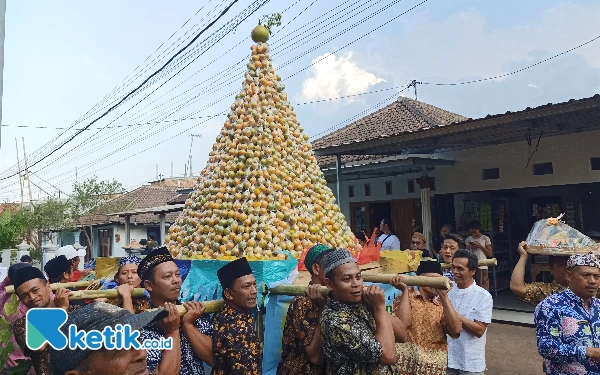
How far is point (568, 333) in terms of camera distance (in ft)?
9.61

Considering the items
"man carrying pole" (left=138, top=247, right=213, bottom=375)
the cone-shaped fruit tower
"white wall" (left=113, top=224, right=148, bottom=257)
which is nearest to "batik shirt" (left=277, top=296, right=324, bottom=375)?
"man carrying pole" (left=138, top=247, right=213, bottom=375)

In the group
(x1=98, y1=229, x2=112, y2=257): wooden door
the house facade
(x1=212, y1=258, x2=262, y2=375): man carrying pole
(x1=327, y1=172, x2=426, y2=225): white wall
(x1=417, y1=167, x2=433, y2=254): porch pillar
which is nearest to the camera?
(x1=212, y1=258, x2=262, y2=375): man carrying pole

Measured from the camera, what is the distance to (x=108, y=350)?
1632 millimetres

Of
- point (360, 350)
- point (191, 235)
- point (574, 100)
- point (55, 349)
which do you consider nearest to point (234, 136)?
point (191, 235)

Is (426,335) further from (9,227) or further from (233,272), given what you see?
(9,227)

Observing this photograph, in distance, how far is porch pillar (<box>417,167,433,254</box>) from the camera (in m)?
10.6

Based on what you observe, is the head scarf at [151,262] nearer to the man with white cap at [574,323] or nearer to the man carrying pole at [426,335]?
the man carrying pole at [426,335]

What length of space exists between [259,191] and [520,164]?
752 cm

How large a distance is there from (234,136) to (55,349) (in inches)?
129

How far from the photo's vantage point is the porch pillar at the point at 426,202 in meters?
10.6

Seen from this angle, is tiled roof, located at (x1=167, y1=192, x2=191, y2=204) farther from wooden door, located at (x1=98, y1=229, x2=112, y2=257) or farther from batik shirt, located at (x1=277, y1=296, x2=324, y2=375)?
batik shirt, located at (x1=277, y1=296, x2=324, y2=375)

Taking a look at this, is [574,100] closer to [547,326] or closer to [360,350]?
[547,326]

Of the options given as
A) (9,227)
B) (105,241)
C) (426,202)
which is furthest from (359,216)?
(105,241)

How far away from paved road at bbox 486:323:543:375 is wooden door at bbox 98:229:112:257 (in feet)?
76.5
